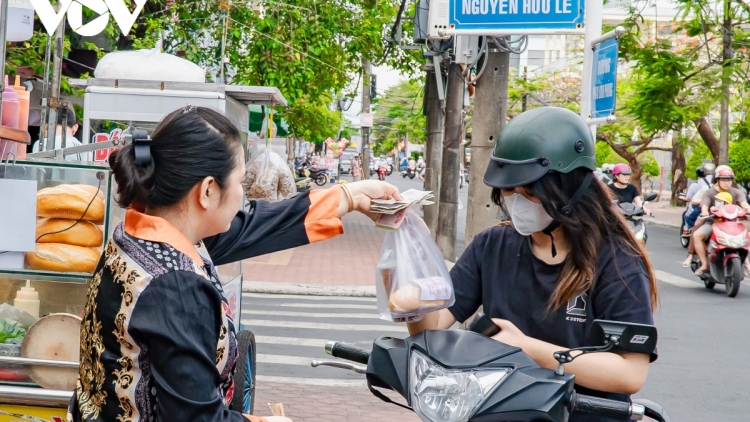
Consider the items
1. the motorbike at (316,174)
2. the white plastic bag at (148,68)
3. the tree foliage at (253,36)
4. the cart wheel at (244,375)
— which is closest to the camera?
the cart wheel at (244,375)

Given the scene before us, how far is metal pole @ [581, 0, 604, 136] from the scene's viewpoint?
6.11m

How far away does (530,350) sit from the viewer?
2076mm

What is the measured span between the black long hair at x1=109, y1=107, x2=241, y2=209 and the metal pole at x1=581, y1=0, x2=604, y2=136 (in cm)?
465

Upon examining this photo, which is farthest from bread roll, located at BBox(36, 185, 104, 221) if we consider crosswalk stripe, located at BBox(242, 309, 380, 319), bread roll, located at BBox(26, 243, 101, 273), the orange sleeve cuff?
crosswalk stripe, located at BBox(242, 309, 380, 319)

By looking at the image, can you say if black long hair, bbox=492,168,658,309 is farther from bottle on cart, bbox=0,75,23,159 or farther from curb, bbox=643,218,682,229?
curb, bbox=643,218,682,229

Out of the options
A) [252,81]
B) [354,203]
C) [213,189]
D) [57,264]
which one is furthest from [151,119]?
[252,81]

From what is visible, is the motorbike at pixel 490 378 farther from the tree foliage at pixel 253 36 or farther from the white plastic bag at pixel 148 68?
the tree foliage at pixel 253 36

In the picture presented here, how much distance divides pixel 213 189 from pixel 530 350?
2.78ft

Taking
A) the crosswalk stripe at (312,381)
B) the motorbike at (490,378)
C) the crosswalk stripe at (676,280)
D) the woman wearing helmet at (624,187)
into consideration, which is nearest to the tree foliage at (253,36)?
the woman wearing helmet at (624,187)

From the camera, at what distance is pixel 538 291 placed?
7.50 ft

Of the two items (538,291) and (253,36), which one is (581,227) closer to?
(538,291)

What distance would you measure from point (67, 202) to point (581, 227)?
2115mm

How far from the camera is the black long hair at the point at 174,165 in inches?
70.8

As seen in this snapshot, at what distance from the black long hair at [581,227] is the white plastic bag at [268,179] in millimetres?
5767
